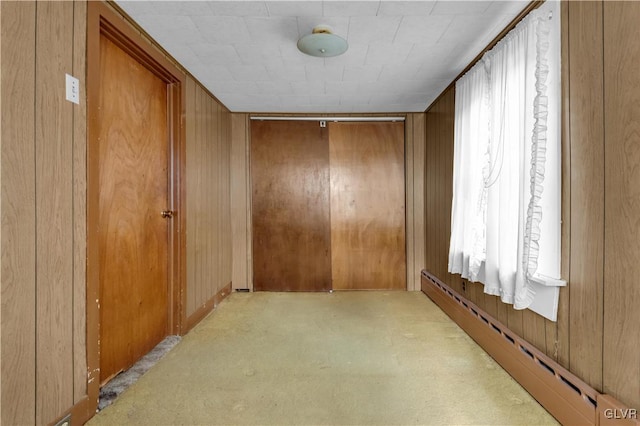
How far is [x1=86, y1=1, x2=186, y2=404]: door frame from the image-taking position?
5.53 ft

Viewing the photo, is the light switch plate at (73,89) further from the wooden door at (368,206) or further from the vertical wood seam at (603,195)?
the wooden door at (368,206)

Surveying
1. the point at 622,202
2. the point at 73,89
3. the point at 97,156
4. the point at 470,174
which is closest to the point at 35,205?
the point at 97,156

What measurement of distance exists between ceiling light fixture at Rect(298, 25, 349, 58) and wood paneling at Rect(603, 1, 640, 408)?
1.36 metres

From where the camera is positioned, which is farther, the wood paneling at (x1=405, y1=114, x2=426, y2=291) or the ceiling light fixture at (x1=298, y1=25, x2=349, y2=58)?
the wood paneling at (x1=405, y1=114, x2=426, y2=291)

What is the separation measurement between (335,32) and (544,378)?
2404 mm

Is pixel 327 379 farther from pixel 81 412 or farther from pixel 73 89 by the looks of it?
pixel 73 89

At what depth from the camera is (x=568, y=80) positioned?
5.28ft

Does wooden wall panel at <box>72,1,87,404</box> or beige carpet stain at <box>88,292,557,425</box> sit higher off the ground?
wooden wall panel at <box>72,1,87,404</box>

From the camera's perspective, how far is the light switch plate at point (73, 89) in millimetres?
1549

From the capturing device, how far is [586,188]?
150 centimetres

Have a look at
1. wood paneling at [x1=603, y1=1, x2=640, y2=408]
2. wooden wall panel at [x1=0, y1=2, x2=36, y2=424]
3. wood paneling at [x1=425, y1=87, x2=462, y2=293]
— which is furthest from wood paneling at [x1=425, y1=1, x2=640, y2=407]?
wooden wall panel at [x1=0, y1=2, x2=36, y2=424]

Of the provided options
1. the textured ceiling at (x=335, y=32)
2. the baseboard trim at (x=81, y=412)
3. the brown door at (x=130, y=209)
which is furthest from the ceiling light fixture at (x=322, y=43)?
the baseboard trim at (x=81, y=412)

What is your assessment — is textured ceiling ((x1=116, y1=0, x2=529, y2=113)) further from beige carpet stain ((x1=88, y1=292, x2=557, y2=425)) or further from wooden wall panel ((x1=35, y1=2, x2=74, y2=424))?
beige carpet stain ((x1=88, y1=292, x2=557, y2=425))

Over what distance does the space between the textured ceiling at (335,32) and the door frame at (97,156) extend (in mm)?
133
